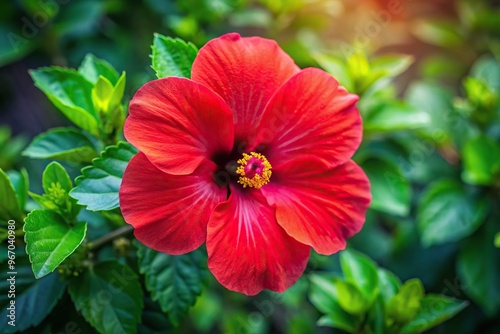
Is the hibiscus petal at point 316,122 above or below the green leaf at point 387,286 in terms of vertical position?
above

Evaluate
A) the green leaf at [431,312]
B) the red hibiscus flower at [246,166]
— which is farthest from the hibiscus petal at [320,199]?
the green leaf at [431,312]

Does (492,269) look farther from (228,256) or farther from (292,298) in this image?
(228,256)

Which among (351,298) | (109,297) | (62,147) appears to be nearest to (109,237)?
(109,297)

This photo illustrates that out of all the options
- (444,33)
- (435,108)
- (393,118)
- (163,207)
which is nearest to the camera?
(163,207)

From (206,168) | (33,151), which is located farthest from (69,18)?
(206,168)

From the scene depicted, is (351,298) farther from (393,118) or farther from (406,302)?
(393,118)

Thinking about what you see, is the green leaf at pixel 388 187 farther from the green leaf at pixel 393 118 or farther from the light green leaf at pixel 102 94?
the light green leaf at pixel 102 94
